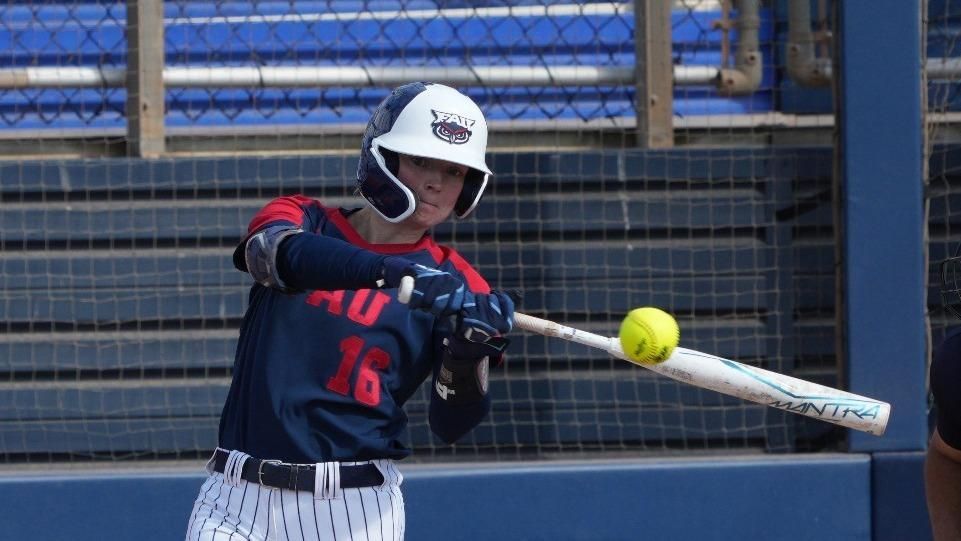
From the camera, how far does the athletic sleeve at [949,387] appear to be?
2545 mm

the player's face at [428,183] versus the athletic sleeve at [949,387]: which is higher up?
A: the player's face at [428,183]

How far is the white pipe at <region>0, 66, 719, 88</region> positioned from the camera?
4750 millimetres

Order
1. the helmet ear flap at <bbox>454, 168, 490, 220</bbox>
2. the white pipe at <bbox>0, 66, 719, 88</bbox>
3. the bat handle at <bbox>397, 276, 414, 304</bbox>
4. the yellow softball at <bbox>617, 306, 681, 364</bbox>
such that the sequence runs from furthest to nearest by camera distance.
Result: the white pipe at <bbox>0, 66, 719, 88</bbox> → the helmet ear flap at <bbox>454, 168, 490, 220</bbox> → the yellow softball at <bbox>617, 306, 681, 364</bbox> → the bat handle at <bbox>397, 276, 414, 304</bbox>

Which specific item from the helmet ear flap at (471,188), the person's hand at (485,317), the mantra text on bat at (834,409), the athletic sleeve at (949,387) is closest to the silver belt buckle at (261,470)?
the person's hand at (485,317)

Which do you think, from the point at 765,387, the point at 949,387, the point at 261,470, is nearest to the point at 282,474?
the point at 261,470

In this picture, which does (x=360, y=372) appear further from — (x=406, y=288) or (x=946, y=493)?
(x=946, y=493)

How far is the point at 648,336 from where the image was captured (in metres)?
2.52

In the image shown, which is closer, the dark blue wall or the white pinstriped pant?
the white pinstriped pant

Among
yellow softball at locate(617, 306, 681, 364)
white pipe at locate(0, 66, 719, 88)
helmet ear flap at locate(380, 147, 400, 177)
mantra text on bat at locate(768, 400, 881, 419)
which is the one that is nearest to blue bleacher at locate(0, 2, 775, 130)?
white pipe at locate(0, 66, 719, 88)

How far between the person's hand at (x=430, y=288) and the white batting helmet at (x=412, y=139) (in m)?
0.25

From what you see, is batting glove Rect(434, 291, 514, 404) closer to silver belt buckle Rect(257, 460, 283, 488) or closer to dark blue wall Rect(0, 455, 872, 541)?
silver belt buckle Rect(257, 460, 283, 488)

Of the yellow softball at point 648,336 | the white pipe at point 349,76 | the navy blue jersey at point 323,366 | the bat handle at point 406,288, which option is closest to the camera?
the bat handle at point 406,288

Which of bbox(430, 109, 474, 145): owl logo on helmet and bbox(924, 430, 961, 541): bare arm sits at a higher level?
bbox(430, 109, 474, 145): owl logo on helmet

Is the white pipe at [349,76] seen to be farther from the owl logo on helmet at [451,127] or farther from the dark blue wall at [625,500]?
the owl logo on helmet at [451,127]
